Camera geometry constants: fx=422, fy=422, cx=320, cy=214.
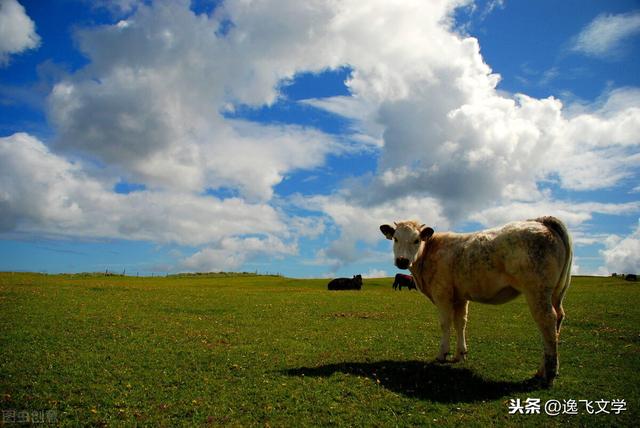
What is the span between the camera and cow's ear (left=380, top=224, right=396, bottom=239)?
13.0 m

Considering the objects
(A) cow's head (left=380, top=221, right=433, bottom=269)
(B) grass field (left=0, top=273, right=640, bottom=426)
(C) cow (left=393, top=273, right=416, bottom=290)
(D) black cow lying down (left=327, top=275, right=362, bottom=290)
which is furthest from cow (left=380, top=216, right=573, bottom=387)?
(D) black cow lying down (left=327, top=275, right=362, bottom=290)

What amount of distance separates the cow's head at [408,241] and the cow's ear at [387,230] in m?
0.45

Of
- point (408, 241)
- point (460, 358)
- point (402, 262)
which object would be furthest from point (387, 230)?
point (460, 358)

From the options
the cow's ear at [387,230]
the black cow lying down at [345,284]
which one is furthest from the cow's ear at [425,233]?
the black cow lying down at [345,284]

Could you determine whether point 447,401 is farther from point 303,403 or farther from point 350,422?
point 303,403

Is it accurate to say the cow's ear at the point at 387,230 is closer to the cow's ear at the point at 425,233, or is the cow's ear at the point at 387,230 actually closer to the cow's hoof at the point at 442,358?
the cow's ear at the point at 425,233

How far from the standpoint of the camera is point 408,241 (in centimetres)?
1201

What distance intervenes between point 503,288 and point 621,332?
10755 millimetres

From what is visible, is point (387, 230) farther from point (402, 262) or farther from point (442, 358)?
point (442, 358)

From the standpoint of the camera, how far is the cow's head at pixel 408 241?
38.6 feet

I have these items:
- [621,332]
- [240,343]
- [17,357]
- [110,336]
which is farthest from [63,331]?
[621,332]

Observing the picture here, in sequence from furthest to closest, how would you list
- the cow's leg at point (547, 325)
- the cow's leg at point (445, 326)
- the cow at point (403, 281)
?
the cow at point (403, 281)
the cow's leg at point (445, 326)
the cow's leg at point (547, 325)

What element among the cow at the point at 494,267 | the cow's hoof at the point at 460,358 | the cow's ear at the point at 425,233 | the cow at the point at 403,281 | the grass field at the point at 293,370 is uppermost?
the cow's ear at the point at 425,233

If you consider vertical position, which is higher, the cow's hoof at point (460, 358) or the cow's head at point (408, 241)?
the cow's head at point (408, 241)
